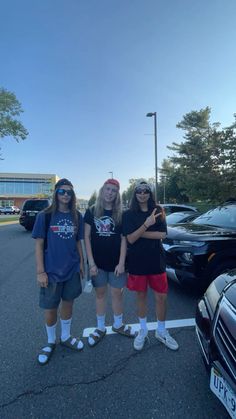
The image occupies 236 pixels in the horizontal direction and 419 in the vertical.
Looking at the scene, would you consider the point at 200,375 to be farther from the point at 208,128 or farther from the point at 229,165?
the point at 208,128

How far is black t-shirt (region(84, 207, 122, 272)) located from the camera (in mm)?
2975

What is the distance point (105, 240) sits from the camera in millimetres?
2980

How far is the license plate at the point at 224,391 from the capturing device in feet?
5.21

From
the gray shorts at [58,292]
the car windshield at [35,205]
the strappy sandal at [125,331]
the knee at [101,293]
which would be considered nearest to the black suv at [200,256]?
the strappy sandal at [125,331]

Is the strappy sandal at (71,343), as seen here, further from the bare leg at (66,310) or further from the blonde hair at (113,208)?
the blonde hair at (113,208)

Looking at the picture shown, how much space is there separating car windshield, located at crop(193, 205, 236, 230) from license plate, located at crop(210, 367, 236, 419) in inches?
127

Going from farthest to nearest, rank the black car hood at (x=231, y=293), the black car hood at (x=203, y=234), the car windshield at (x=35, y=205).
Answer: the car windshield at (x=35, y=205) → the black car hood at (x=203, y=234) → the black car hood at (x=231, y=293)

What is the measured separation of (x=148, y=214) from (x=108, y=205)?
0.47 metres

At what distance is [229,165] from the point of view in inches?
593

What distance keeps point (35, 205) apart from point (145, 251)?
13.1 meters

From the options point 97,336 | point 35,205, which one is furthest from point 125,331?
point 35,205

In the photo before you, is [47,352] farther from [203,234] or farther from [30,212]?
[30,212]

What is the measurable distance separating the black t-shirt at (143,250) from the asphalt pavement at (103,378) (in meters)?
0.88

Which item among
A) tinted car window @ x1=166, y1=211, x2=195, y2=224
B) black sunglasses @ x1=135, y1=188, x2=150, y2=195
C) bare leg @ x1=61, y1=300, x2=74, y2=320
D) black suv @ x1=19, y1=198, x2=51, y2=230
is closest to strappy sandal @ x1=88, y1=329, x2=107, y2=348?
bare leg @ x1=61, y1=300, x2=74, y2=320
